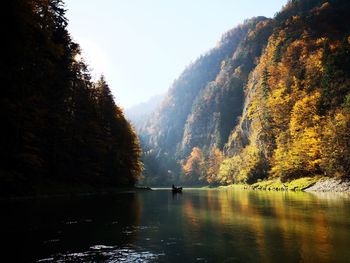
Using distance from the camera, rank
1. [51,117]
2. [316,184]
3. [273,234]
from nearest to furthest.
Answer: [273,234] → [51,117] → [316,184]

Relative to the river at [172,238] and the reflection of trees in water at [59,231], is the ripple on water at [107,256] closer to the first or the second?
the river at [172,238]

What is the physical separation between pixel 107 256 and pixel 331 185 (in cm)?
6094

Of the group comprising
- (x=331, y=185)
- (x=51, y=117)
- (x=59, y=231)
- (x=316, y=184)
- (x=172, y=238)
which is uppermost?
(x=51, y=117)

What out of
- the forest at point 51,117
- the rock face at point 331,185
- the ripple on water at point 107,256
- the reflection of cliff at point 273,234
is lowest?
the ripple on water at point 107,256

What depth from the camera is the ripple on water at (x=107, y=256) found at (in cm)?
1377

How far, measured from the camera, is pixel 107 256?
47.1 feet

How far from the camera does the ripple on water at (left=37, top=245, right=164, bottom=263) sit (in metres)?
13.8

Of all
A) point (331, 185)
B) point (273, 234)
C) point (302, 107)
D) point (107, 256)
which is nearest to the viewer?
point (107, 256)

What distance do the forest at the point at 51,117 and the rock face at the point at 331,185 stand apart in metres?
38.6

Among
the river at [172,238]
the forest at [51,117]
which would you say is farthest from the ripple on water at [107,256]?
the forest at [51,117]

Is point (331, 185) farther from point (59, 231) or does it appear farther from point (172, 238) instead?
point (59, 231)

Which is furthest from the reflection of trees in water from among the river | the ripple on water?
the ripple on water

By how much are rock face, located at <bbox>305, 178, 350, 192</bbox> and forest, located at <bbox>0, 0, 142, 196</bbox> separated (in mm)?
38577

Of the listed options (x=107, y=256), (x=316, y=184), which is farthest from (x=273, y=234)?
(x=316, y=184)
